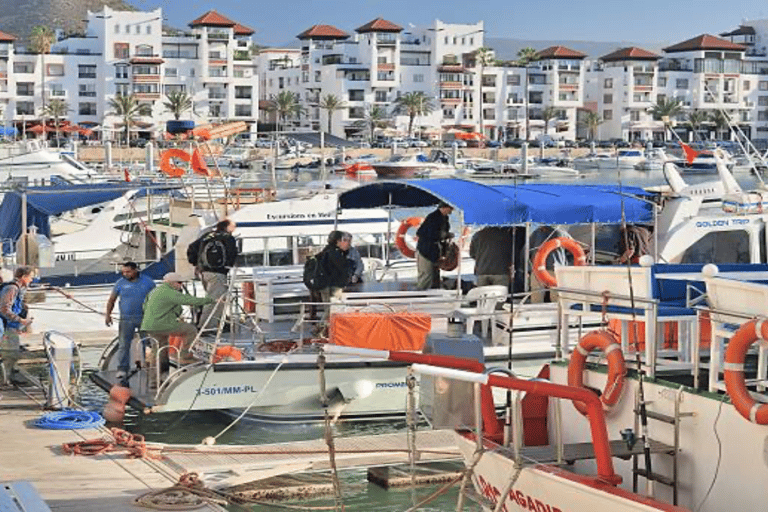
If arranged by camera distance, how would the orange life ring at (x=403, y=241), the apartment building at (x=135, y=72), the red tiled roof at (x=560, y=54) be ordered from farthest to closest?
the red tiled roof at (x=560, y=54) < the apartment building at (x=135, y=72) < the orange life ring at (x=403, y=241)

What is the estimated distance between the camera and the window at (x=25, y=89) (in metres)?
126

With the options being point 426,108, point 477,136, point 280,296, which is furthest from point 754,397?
point 426,108

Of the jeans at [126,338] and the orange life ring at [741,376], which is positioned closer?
the orange life ring at [741,376]

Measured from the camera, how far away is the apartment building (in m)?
126

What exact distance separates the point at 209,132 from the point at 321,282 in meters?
9.15

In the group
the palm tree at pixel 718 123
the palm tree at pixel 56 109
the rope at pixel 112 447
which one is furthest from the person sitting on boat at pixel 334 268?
the palm tree at pixel 718 123

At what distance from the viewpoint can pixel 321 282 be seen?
17516 mm

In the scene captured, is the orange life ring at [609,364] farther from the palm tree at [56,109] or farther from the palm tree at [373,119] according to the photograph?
the palm tree at [373,119]

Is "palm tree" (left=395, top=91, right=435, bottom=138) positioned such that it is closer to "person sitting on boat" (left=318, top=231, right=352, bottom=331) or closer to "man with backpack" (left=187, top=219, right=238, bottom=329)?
"man with backpack" (left=187, top=219, right=238, bottom=329)

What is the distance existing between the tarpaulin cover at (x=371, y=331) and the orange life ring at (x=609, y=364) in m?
5.06

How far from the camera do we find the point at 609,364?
35.3 ft

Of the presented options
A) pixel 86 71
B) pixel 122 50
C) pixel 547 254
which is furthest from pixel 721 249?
pixel 122 50

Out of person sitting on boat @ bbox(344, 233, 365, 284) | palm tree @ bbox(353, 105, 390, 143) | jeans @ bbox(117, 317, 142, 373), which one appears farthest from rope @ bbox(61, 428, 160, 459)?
palm tree @ bbox(353, 105, 390, 143)

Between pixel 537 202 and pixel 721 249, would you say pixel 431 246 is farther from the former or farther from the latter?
pixel 721 249
